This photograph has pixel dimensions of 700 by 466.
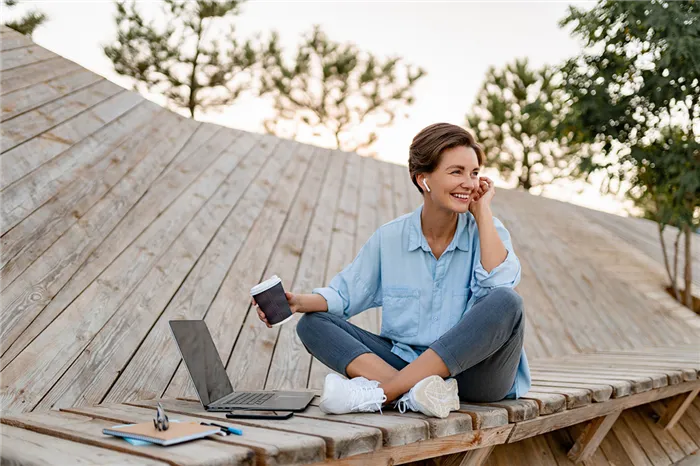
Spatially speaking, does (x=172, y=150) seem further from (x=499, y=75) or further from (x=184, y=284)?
(x=499, y=75)

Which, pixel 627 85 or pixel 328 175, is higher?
pixel 627 85

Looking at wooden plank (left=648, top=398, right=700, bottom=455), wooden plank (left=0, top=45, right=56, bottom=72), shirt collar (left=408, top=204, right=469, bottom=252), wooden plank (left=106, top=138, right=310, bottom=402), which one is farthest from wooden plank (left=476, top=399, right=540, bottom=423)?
wooden plank (left=0, top=45, right=56, bottom=72)

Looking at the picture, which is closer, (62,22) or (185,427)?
(185,427)

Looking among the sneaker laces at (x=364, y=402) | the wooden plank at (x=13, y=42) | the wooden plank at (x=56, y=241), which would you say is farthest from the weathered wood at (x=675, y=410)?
the wooden plank at (x=13, y=42)

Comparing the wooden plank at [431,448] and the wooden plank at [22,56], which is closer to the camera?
the wooden plank at [431,448]

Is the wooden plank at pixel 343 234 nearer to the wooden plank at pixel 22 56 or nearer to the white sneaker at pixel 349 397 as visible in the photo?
the white sneaker at pixel 349 397

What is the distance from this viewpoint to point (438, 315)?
1.94 m

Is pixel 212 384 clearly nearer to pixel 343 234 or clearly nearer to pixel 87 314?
pixel 87 314

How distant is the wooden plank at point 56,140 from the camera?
10.6 feet

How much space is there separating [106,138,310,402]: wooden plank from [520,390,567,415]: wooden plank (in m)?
1.20

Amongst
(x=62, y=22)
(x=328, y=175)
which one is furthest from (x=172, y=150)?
(x=62, y=22)

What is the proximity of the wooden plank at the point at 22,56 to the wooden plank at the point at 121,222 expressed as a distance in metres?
1.05

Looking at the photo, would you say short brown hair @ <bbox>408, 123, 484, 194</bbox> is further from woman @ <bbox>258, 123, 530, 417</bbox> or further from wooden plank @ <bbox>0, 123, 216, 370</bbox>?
wooden plank @ <bbox>0, 123, 216, 370</bbox>

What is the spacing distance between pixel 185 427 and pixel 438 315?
0.88m
